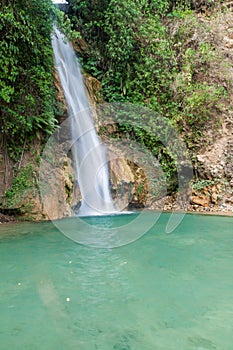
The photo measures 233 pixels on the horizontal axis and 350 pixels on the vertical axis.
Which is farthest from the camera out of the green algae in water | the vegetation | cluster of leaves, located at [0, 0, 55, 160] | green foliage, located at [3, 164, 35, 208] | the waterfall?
the vegetation

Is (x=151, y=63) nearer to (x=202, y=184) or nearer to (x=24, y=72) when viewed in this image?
(x=202, y=184)

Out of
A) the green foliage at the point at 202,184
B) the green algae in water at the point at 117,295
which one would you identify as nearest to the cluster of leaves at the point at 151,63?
the green foliage at the point at 202,184

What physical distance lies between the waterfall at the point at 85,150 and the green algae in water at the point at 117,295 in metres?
3.15

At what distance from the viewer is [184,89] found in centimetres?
946

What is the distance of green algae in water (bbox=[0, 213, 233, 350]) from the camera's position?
80.4 inches

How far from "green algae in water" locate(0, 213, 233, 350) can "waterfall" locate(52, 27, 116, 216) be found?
3153mm

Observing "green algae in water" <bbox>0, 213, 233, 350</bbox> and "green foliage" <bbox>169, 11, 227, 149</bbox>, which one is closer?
"green algae in water" <bbox>0, 213, 233, 350</bbox>

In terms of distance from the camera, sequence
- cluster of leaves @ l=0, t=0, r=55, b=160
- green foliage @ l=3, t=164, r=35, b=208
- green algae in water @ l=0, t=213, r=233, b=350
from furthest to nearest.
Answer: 1. green foliage @ l=3, t=164, r=35, b=208
2. cluster of leaves @ l=0, t=0, r=55, b=160
3. green algae in water @ l=0, t=213, r=233, b=350

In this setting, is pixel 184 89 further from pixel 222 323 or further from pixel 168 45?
pixel 222 323

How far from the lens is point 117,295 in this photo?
2.76m

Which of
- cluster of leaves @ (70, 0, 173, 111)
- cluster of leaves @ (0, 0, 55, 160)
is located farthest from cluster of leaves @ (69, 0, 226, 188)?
cluster of leaves @ (0, 0, 55, 160)

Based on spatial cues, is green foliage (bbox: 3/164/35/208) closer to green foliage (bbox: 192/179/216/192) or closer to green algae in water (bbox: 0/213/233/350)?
green algae in water (bbox: 0/213/233/350)

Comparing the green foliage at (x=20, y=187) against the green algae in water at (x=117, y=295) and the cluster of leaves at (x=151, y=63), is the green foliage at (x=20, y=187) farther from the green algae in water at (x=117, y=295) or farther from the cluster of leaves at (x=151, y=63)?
the cluster of leaves at (x=151, y=63)

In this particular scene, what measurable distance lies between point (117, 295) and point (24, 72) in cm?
530
